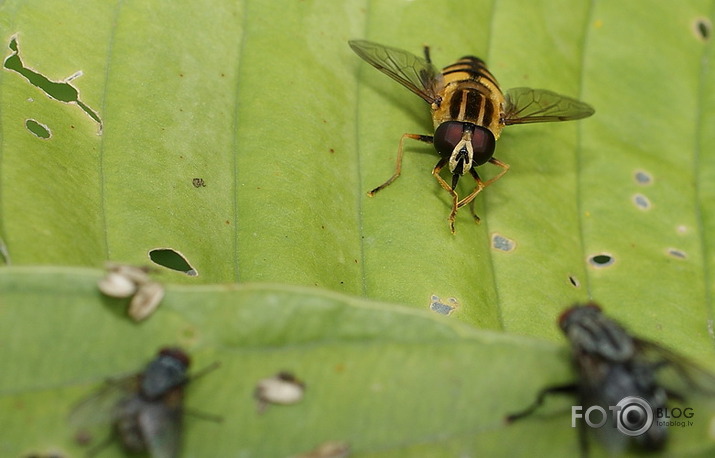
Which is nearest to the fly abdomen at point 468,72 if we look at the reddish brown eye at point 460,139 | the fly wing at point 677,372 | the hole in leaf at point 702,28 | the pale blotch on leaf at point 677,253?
the reddish brown eye at point 460,139

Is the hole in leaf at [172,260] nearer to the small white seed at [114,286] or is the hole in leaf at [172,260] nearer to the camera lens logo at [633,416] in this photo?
the small white seed at [114,286]

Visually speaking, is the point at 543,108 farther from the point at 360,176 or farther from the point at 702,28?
the point at 702,28

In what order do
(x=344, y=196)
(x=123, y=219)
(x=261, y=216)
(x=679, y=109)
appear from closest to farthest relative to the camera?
(x=123, y=219) → (x=261, y=216) → (x=344, y=196) → (x=679, y=109)

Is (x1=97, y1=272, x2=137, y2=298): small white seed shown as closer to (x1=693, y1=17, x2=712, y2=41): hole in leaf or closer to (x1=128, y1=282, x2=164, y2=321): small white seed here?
(x1=128, y1=282, x2=164, y2=321): small white seed

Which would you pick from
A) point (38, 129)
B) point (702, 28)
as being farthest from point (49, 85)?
point (702, 28)

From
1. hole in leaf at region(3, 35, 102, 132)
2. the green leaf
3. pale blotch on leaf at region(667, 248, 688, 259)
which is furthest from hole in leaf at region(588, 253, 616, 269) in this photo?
hole in leaf at region(3, 35, 102, 132)

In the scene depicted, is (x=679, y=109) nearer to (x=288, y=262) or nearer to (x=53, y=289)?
(x=288, y=262)

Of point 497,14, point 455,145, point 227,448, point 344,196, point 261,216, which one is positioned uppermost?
point 497,14

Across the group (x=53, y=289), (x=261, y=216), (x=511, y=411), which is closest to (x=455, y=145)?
(x=261, y=216)
